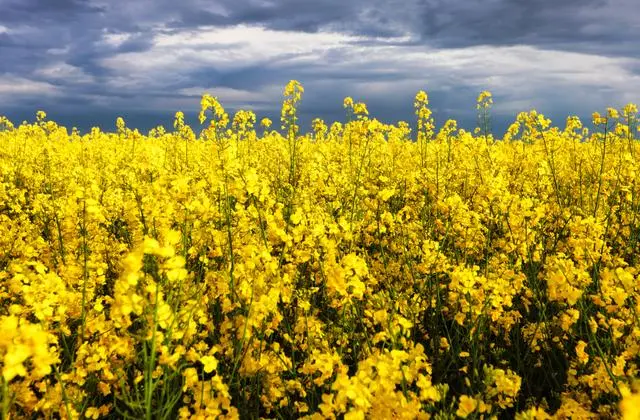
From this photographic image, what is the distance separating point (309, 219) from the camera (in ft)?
11.7

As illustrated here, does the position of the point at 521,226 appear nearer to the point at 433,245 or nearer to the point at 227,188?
the point at 433,245

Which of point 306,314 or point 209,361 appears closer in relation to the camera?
point 209,361

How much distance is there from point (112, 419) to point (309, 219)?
165 cm

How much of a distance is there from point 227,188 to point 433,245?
139cm

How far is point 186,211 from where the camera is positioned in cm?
310

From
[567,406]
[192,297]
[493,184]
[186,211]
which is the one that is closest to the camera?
[567,406]

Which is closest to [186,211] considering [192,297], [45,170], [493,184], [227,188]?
[227,188]

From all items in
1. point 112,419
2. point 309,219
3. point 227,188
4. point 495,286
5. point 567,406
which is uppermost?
point 227,188

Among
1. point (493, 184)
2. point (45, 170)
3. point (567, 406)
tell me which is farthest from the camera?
point (45, 170)

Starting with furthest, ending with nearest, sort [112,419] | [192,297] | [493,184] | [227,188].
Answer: [493,184]
[227,188]
[112,419]
[192,297]

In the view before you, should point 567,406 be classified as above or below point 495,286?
below

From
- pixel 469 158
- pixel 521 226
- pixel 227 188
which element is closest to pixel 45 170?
pixel 227 188

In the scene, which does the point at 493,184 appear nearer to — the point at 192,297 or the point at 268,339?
the point at 268,339

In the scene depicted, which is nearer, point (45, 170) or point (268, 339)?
point (268, 339)
